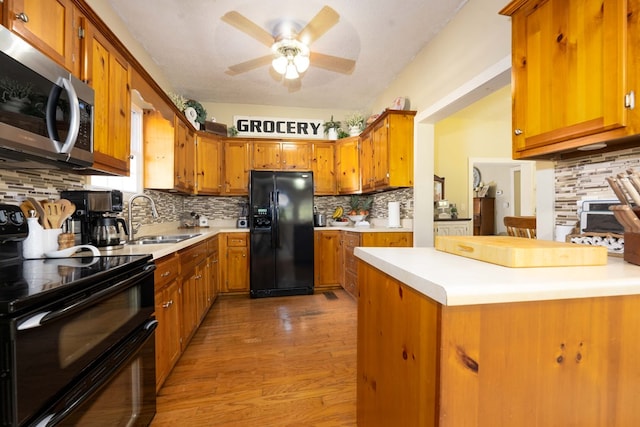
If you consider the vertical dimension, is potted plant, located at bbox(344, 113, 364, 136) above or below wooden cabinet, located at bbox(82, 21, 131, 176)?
above

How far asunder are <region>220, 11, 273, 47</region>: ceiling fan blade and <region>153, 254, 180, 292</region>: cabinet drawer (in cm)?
185

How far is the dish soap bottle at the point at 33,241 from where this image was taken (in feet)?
4.35

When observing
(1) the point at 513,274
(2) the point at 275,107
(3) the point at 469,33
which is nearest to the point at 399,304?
(1) the point at 513,274

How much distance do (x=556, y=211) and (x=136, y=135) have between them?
3.67m

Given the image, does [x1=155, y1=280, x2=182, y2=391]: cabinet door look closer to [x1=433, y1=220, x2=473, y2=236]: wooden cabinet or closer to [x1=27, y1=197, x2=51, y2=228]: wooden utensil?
[x1=27, y1=197, x2=51, y2=228]: wooden utensil

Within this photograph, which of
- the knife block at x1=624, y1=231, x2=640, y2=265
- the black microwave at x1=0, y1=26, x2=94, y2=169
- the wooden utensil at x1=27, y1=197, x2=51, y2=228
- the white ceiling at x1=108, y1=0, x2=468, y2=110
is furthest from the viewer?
the white ceiling at x1=108, y1=0, x2=468, y2=110

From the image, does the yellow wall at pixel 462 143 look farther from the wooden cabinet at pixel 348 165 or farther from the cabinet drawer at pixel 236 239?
the cabinet drawer at pixel 236 239

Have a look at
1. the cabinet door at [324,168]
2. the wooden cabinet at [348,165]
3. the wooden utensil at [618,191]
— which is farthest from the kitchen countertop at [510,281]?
the cabinet door at [324,168]

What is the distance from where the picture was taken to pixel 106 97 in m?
1.69

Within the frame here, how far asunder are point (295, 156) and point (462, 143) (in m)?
2.72

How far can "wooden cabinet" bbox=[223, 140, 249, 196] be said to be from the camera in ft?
13.7

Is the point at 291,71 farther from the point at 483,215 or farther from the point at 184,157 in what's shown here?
the point at 483,215

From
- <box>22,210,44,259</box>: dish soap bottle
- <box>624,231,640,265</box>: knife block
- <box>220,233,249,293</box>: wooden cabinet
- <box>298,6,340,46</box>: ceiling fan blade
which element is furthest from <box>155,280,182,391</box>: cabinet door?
<box>298,6,340,46</box>: ceiling fan blade

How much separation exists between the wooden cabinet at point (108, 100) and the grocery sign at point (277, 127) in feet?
8.21
